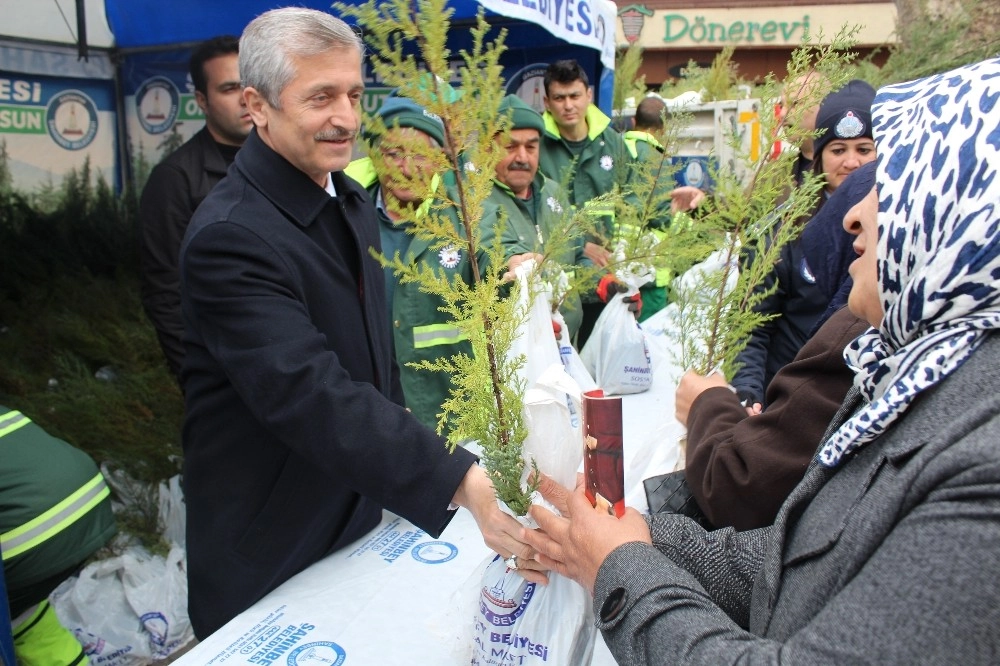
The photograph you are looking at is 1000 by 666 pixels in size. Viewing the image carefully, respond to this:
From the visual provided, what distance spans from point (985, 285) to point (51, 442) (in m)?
2.14

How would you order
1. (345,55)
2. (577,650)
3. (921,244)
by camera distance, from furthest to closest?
(345,55), (577,650), (921,244)

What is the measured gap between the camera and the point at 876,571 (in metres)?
0.72

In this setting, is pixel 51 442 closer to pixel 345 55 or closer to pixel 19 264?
pixel 345 55

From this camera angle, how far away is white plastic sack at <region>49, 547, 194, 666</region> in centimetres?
275

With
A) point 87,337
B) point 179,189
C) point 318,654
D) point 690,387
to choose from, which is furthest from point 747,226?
point 87,337

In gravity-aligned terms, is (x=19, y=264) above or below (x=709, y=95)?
below

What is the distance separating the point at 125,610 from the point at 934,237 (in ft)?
9.87

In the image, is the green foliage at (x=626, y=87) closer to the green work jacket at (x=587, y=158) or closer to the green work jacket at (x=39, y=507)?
the green work jacket at (x=587, y=158)

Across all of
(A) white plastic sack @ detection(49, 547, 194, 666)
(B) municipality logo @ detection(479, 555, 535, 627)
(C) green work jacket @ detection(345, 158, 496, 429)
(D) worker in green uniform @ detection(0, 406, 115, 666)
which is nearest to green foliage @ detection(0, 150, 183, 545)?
(A) white plastic sack @ detection(49, 547, 194, 666)

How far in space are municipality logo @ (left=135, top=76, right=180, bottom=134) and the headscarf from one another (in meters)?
5.02

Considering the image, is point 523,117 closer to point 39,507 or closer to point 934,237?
point 39,507

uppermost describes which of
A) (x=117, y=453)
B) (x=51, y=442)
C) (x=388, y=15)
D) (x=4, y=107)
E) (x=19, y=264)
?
(x=4, y=107)

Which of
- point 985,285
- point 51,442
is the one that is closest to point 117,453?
point 51,442

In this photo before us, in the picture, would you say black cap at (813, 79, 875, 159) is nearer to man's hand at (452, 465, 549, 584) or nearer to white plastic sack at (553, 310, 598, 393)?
white plastic sack at (553, 310, 598, 393)
